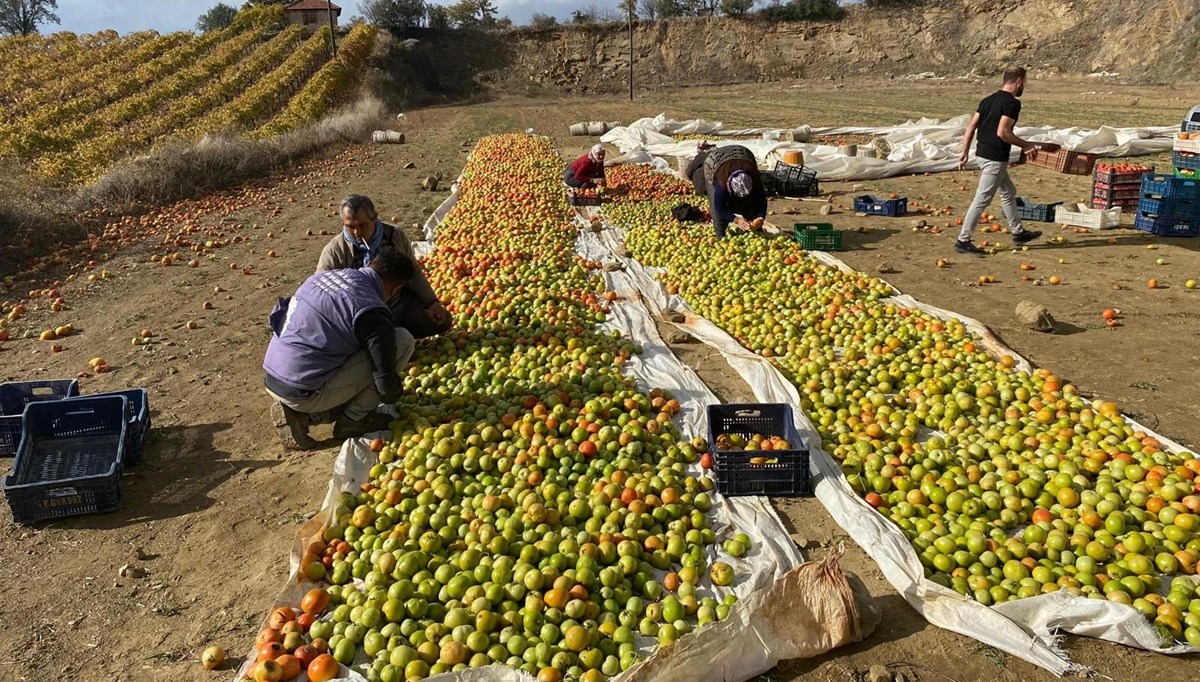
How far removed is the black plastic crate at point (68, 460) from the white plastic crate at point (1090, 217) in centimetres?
1287

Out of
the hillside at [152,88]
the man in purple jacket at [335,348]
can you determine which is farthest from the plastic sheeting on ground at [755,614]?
the hillside at [152,88]

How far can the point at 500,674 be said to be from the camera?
3191 mm

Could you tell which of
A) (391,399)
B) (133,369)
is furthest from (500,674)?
(133,369)

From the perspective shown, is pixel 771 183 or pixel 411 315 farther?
pixel 771 183

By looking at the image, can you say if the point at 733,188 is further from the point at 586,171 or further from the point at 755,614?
the point at 755,614

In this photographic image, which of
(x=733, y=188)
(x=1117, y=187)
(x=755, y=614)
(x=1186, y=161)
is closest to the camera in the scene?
(x=755, y=614)

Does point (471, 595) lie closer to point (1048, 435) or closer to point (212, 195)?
point (1048, 435)

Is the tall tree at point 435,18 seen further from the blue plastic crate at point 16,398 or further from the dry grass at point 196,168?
the blue plastic crate at point 16,398

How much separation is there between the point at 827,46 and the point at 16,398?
6073cm

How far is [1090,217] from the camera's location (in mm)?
10891

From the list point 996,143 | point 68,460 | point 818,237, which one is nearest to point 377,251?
point 68,460

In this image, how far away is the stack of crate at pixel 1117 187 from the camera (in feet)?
37.9

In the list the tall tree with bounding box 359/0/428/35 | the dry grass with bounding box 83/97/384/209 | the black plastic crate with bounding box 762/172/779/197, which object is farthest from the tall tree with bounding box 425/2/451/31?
the black plastic crate with bounding box 762/172/779/197

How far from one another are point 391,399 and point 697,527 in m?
2.62
